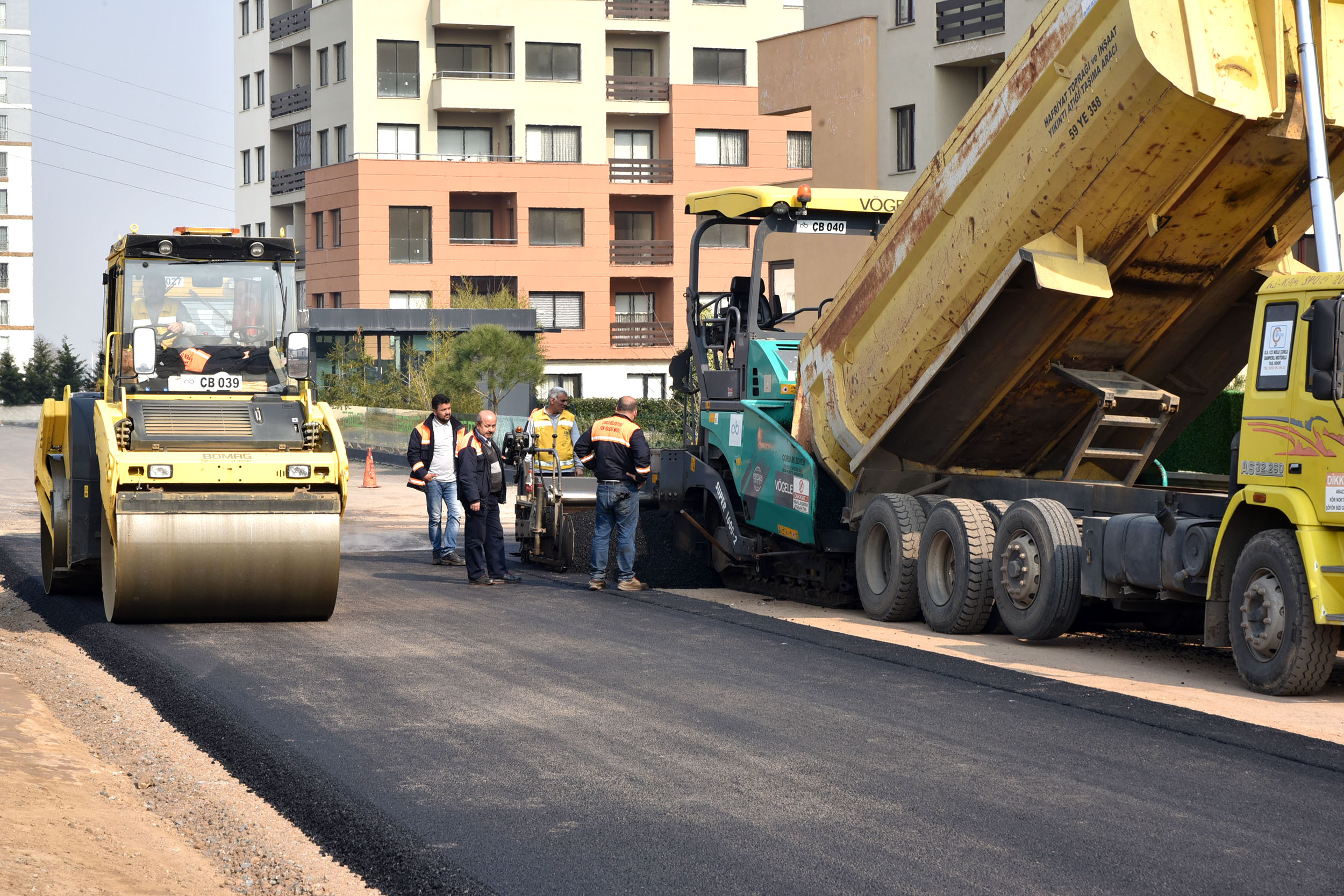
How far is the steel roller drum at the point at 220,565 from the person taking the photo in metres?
10.9

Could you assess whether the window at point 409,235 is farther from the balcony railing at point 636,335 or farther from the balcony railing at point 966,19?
the balcony railing at point 966,19

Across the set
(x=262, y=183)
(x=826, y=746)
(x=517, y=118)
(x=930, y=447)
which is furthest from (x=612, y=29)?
(x=826, y=746)

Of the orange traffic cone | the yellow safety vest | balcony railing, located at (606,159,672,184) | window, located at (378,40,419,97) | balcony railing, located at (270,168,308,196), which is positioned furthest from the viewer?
balcony railing, located at (270,168,308,196)

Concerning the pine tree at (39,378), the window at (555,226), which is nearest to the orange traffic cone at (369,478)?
the window at (555,226)

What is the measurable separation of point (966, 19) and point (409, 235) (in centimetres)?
2811

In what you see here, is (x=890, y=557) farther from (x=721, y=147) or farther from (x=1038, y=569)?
(x=721, y=147)

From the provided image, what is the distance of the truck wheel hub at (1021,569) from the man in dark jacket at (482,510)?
5.00m

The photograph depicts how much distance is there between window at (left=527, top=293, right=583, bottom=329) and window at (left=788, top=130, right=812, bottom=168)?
9.20 m

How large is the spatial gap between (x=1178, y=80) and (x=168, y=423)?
734 centimetres

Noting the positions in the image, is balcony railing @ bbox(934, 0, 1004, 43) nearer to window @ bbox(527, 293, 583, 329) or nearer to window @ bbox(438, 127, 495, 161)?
window @ bbox(527, 293, 583, 329)

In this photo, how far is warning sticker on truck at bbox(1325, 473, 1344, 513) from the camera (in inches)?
334

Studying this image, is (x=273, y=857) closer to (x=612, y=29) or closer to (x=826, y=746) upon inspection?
(x=826, y=746)

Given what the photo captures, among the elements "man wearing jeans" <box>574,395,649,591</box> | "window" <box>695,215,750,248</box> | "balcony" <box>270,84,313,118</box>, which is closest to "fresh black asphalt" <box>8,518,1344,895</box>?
"man wearing jeans" <box>574,395,649,591</box>

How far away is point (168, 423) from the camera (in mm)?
11641
